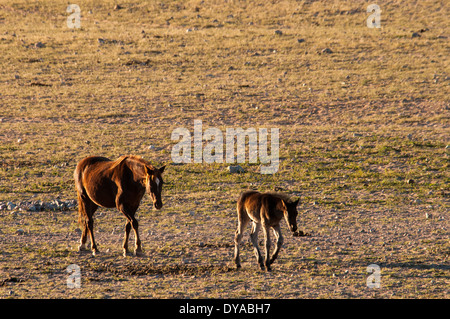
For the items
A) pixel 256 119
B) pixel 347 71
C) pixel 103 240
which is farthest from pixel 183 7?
→ pixel 103 240

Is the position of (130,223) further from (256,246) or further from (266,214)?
(266,214)

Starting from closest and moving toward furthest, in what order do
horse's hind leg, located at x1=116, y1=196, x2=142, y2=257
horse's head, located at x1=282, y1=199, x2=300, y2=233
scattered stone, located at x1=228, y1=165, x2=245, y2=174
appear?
horse's head, located at x1=282, y1=199, x2=300, y2=233, horse's hind leg, located at x1=116, y1=196, x2=142, y2=257, scattered stone, located at x1=228, y1=165, x2=245, y2=174

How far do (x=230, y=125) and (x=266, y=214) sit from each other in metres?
12.4

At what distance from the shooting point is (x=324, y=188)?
17.1 m

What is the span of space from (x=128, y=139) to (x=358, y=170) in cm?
734

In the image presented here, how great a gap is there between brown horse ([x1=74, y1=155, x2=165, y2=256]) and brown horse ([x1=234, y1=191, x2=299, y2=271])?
1.55 meters

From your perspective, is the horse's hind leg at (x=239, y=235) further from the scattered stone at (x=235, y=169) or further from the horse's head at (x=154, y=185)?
the scattered stone at (x=235, y=169)

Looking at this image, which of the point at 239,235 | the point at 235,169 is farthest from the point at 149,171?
the point at 235,169

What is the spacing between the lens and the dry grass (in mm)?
11594

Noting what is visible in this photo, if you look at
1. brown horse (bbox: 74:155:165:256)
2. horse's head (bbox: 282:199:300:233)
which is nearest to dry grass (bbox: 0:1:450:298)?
brown horse (bbox: 74:155:165:256)

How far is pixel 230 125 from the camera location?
23.4 m

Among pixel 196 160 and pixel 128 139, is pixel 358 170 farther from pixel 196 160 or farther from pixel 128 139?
pixel 128 139

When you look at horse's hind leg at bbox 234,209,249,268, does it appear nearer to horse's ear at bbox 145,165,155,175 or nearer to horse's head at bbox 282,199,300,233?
horse's head at bbox 282,199,300,233

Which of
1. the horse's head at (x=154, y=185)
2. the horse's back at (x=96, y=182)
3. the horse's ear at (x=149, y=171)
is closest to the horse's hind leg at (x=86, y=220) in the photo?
the horse's back at (x=96, y=182)
